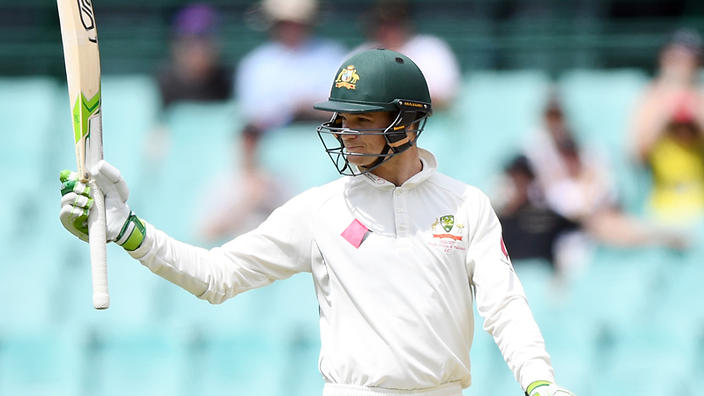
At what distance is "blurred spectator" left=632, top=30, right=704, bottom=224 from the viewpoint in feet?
25.5

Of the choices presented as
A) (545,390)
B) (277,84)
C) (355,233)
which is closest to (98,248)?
(355,233)

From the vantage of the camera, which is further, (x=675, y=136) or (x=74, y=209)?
(x=675, y=136)

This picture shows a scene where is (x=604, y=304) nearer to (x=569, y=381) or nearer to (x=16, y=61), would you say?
(x=569, y=381)

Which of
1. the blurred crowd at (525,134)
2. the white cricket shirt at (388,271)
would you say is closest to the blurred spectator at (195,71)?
the blurred crowd at (525,134)

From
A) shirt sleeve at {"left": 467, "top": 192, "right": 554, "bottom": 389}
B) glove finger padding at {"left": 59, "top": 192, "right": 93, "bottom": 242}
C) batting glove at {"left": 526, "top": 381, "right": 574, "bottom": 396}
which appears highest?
glove finger padding at {"left": 59, "top": 192, "right": 93, "bottom": 242}

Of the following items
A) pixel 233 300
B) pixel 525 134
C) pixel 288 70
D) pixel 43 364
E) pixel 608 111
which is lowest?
pixel 43 364

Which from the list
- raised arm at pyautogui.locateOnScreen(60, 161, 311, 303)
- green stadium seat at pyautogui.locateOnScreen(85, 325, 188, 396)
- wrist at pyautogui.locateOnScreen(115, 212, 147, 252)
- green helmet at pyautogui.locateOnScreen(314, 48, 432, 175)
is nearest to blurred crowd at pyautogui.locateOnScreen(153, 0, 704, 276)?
green stadium seat at pyautogui.locateOnScreen(85, 325, 188, 396)

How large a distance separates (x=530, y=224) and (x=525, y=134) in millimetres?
779

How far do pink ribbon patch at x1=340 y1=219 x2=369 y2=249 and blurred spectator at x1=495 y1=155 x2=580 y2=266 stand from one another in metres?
3.85

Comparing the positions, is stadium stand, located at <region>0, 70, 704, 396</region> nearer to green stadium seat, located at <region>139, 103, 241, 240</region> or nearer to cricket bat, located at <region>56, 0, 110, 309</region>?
green stadium seat, located at <region>139, 103, 241, 240</region>

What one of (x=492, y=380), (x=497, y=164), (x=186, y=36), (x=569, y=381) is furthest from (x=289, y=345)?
(x=186, y=36)

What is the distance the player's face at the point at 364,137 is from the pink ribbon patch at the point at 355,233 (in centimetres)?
20

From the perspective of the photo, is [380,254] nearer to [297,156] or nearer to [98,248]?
[98,248]

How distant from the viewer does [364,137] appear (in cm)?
369
